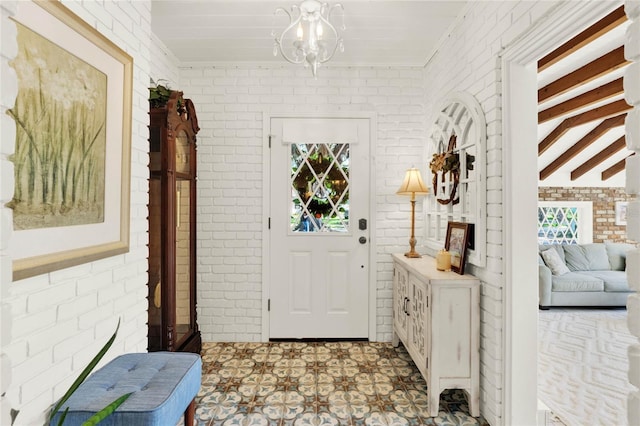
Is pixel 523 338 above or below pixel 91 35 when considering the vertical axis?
below

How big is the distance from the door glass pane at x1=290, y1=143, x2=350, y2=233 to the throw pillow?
3.28m

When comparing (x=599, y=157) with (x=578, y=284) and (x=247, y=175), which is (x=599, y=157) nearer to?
(x=578, y=284)

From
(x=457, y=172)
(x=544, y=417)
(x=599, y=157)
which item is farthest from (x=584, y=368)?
(x=599, y=157)

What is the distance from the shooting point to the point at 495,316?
1.98m

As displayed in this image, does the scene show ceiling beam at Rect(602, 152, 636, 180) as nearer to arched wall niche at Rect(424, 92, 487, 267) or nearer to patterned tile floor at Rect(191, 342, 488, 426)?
arched wall niche at Rect(424, 92, 487, 267)

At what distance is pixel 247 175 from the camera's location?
129 inches

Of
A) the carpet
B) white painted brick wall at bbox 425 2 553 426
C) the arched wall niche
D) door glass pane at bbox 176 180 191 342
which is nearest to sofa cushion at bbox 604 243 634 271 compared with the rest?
the carpet

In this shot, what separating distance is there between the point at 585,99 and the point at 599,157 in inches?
102

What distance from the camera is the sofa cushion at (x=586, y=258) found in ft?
16.3

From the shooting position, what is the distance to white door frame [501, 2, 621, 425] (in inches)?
74.0

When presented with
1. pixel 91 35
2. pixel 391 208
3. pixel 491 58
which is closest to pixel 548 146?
pixel 391 208

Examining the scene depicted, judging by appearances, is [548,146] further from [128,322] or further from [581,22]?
[128,322]

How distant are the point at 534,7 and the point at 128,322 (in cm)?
256

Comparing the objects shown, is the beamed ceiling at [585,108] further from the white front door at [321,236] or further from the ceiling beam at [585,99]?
the white front door at [321,236]
